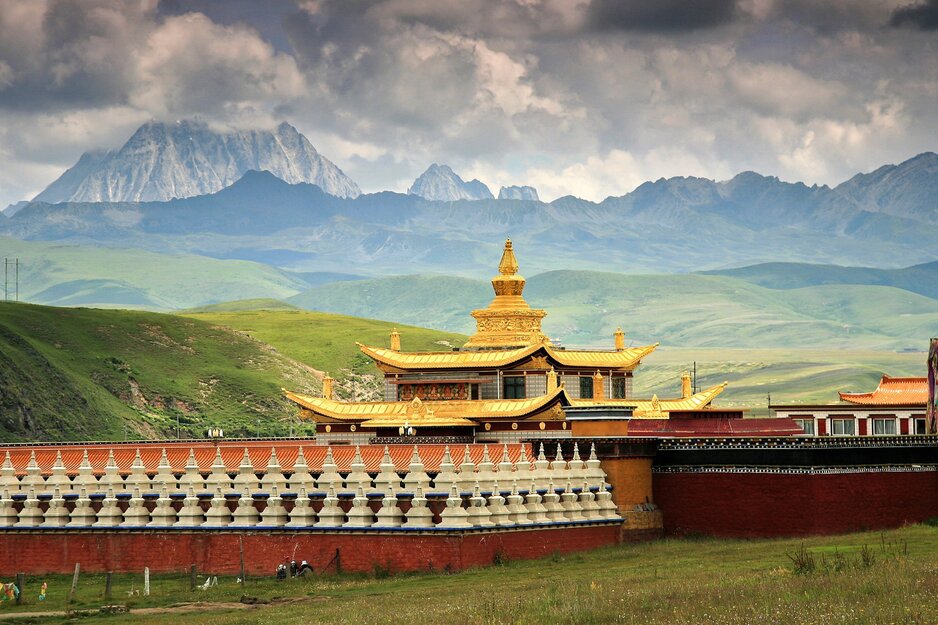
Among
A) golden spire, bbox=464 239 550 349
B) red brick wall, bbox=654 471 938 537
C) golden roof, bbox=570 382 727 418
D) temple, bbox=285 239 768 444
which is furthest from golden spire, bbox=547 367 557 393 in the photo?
red brick wall, bbox=654 471 938 537

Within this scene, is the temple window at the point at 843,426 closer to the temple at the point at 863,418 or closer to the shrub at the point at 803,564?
the temple at the point at 863,418

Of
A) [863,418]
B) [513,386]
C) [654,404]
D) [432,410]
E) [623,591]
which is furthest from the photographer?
[863,418]

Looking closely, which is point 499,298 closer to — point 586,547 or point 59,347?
point 586,547

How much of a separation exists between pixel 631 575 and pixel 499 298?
2904cm

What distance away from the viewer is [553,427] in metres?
69.5

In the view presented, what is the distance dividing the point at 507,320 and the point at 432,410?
25.6 feet

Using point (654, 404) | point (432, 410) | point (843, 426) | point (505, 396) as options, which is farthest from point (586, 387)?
point (843, 426)

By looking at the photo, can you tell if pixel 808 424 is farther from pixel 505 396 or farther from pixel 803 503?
pixel 803 503

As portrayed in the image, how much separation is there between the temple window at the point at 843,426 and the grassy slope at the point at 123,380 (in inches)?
2751

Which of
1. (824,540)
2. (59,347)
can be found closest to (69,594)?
(824,540)

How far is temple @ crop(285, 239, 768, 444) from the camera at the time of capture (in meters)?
69.7

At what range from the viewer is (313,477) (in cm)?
6234

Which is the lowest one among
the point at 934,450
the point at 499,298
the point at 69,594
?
the point at 69,594

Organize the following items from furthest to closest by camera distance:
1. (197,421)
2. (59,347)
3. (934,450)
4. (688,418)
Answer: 1. (59,347)
2. (197,421)
3. (688,418)
4. (934,450)
